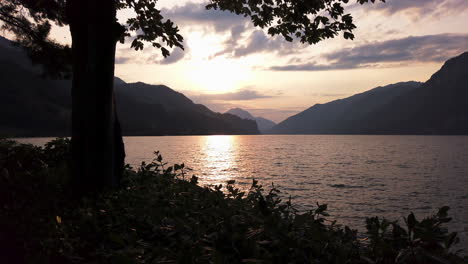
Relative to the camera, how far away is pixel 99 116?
7.80 metres

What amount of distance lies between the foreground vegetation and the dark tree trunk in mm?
626

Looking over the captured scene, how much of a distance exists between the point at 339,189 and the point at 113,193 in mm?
24685

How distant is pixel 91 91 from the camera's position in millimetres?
7723

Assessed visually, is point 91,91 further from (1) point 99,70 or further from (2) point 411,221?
(2) point 411,221

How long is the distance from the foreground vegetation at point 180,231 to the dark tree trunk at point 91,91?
0.63m

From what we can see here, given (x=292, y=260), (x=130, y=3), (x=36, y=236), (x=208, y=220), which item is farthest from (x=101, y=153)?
(x=292, y=260)

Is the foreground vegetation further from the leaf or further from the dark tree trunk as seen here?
the dark tree trunk

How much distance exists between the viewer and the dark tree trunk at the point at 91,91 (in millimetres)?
7703

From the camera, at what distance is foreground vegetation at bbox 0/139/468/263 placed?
3.04 meters

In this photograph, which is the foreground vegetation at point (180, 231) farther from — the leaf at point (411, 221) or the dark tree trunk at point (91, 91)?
the dark tree trunk at point (91, 91)

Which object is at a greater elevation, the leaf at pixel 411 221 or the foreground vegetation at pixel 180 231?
the leaf at pixel 411 221

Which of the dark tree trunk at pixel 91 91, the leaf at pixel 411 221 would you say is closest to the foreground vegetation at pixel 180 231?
the leaf at pixel 411 221

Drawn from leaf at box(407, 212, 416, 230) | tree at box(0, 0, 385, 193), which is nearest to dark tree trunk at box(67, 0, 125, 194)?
tree at box(0, 0, 385, 193)

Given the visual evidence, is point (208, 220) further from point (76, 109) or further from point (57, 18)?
point (57, 18)
